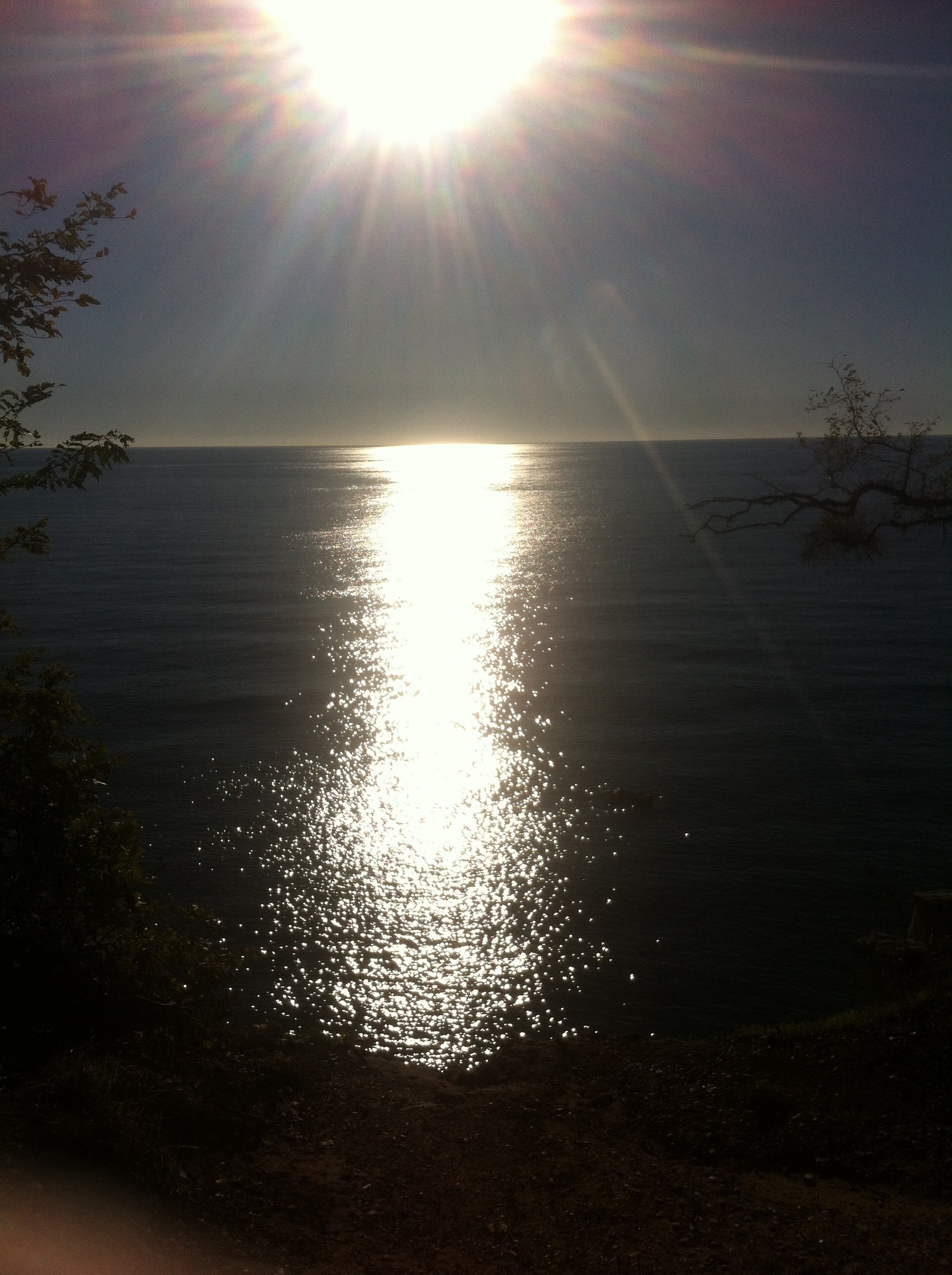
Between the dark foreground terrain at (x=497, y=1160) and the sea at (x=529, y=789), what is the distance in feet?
15.0

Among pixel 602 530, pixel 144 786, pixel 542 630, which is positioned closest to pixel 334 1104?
pixel 144 786

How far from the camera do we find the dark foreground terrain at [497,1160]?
458 inches

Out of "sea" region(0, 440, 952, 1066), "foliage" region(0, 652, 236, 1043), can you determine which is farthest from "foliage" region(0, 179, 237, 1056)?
"sea" region(0, 440, 952, 1066)

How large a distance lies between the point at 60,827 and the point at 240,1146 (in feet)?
18.9

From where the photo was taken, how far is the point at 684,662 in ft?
208

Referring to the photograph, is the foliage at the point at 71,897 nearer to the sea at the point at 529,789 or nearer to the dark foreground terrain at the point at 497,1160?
the dark foreground terrain at the point at 497,1160

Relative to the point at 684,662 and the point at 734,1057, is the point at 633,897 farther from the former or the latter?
the point at 684,662

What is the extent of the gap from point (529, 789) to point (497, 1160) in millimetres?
25978

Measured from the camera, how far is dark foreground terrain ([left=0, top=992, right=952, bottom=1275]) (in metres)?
11.6

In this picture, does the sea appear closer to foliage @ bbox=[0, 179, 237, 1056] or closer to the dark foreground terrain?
the dark foreground terrain

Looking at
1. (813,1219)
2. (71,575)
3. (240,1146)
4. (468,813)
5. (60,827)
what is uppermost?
(71,575)

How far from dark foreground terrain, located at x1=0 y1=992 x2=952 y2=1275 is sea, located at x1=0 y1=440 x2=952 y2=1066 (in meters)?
4.58

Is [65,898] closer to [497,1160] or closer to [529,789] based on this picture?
[497,1160]

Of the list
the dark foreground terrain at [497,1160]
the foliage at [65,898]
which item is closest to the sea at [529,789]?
the dark foreground terrain at [497,1160]
